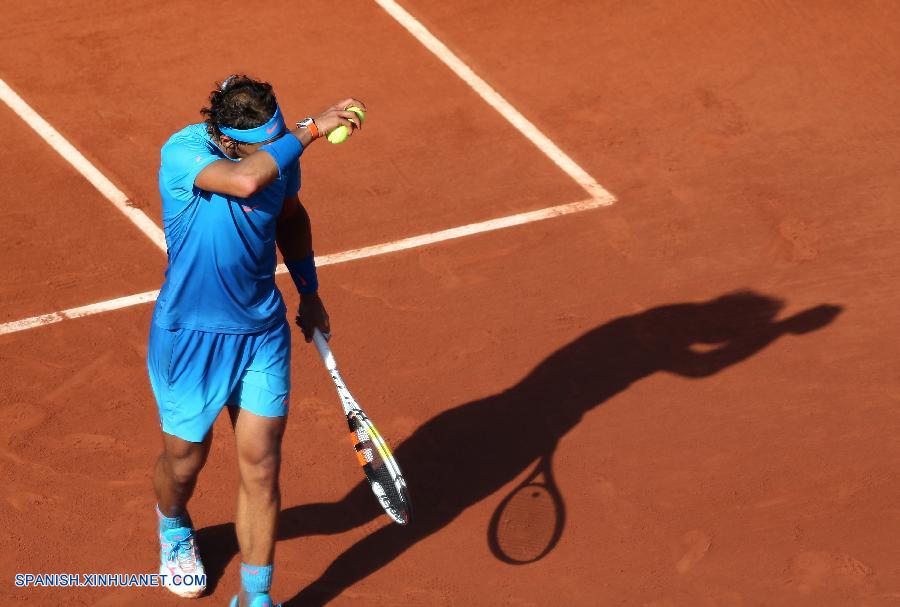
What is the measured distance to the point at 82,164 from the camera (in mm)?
9039

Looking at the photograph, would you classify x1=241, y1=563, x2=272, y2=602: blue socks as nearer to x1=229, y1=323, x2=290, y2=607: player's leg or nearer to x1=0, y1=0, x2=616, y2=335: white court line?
x1=229, y1=323, x2=290, y2=607: player's leg

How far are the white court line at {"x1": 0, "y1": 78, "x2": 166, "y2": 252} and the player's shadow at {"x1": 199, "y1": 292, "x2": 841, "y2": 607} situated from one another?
8.44ft

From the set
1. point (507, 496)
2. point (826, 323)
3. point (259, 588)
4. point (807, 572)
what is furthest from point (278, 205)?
point (826, 323)

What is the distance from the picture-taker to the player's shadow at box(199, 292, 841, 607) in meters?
6.52

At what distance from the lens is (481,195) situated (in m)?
8.86

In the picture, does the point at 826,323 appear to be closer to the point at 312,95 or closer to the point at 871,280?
the point at 871,280

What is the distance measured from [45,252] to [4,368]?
1165mm

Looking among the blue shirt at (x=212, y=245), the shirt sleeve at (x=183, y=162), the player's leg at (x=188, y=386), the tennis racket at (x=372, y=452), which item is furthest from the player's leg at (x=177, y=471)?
the shirt sleeve at (x=183, y=162)

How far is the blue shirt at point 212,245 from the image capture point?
Result: 519 cm

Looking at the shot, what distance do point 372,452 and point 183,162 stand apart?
184 cm

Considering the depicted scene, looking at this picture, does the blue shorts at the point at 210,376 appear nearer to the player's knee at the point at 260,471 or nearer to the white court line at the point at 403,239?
the player's knee at the point at 260,471

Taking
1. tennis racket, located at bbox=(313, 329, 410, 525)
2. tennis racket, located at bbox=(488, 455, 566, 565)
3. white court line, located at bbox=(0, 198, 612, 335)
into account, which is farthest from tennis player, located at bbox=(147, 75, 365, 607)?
white court line, located at bbox=(0, 198, 612, 335)

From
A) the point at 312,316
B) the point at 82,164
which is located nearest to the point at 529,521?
the point at 312,316

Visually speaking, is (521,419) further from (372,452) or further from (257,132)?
(257,132)
